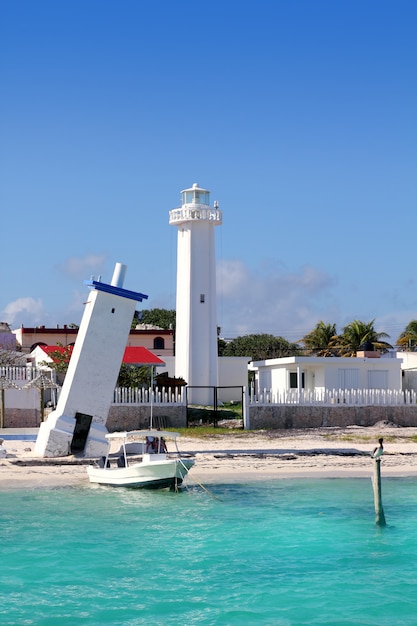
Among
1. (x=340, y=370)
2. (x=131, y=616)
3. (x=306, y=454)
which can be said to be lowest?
(x=131, y=616)

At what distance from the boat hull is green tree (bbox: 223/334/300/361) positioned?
53.6 metres

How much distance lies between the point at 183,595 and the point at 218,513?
6.03 m

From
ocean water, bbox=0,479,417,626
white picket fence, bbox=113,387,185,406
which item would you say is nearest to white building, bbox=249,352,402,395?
white picket fence, bbox=113,387,185,406

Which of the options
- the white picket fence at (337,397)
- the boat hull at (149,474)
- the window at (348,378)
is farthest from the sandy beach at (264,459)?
the window at (348,378)

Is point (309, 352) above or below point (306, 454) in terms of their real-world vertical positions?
above

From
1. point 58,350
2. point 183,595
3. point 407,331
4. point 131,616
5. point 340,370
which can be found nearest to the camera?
point 131,616

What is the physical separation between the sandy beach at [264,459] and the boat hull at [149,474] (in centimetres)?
124

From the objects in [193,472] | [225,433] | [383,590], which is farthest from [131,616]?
[225,433]

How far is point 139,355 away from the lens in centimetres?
4488

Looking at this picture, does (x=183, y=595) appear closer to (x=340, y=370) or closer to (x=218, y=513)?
(x=218, y=513)

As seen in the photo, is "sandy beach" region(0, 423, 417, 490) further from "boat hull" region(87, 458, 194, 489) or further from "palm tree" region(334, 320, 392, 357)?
"palm tree" region(334, 320, 392, 357)

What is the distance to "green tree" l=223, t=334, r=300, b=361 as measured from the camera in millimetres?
80812

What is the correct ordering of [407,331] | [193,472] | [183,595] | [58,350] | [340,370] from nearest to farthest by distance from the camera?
[183,595]
[193,472]
[340,370]
[58,350]
[407,331]

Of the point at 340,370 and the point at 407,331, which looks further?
the point at 407,331
